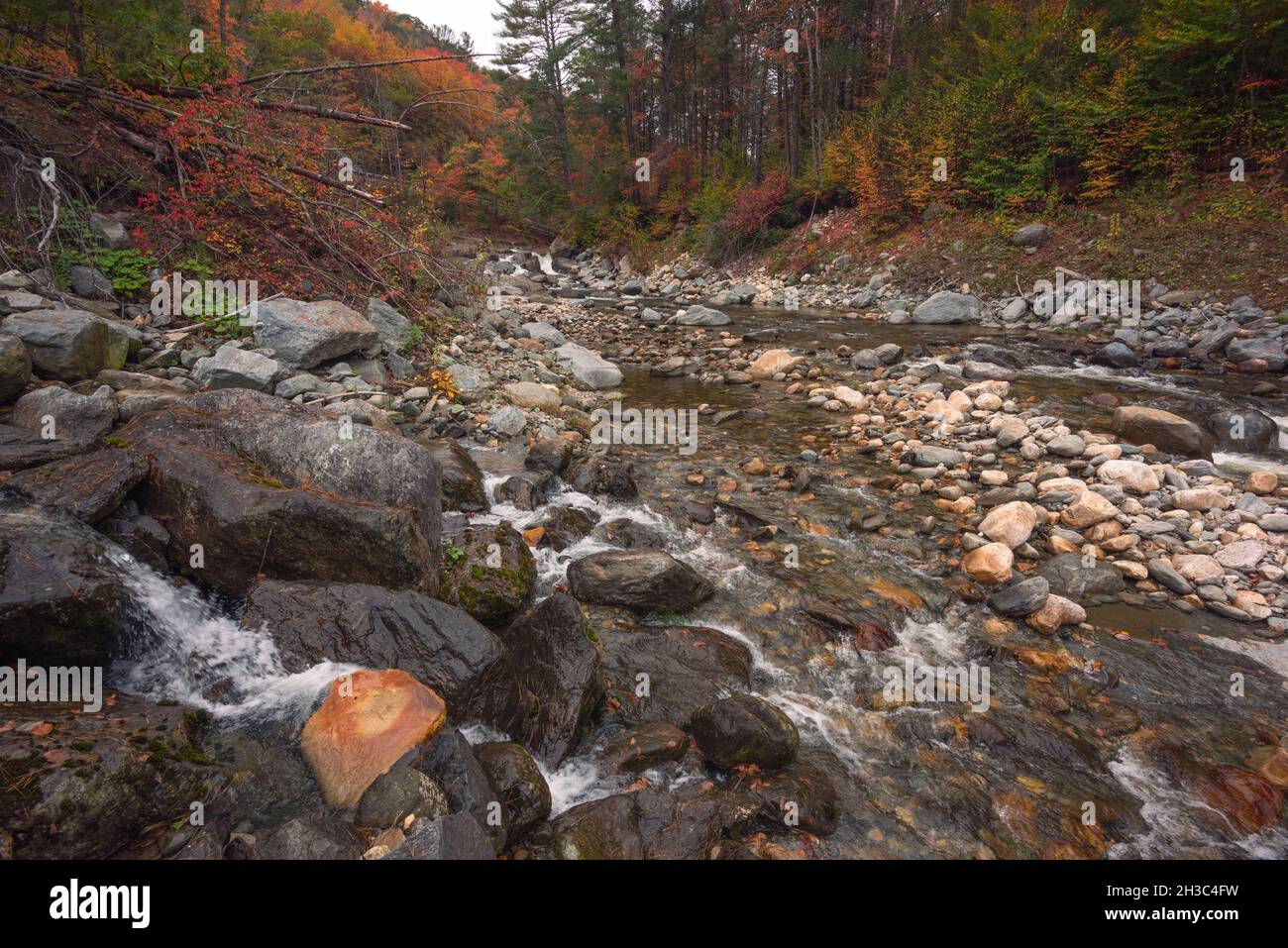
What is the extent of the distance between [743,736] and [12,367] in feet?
20.9

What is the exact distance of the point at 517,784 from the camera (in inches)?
125

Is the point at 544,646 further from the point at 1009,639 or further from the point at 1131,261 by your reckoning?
the point at 1131,261

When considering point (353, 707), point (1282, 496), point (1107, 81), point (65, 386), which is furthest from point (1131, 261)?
point (65, 386)

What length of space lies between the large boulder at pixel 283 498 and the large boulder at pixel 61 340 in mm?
1305

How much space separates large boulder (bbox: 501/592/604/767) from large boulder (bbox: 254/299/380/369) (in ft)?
16.6

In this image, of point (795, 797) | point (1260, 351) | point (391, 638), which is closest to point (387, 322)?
point (391, 638)

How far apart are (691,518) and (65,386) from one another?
614 cm

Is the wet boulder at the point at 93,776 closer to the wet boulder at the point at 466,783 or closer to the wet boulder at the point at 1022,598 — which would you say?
the wet boulder at the point at 466,783

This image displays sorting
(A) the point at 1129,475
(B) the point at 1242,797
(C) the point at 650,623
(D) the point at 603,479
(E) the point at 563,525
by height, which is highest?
(A) the point at 1129,475

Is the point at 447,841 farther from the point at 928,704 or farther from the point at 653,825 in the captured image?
the point at 928,704

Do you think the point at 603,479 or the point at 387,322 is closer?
the point at 603,479

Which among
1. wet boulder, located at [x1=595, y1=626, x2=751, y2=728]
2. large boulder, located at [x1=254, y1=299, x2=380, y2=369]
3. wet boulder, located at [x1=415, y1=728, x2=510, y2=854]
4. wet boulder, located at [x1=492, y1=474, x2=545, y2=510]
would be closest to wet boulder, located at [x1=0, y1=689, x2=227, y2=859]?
wet boulder, located at [x1=415, y1=728, x2=510, y2=854]

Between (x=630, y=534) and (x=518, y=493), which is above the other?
(x=518, y=493)

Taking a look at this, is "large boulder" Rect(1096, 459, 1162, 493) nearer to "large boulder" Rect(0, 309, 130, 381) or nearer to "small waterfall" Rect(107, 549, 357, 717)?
"small waterfall" Rect(107, 549, 357, 717)
